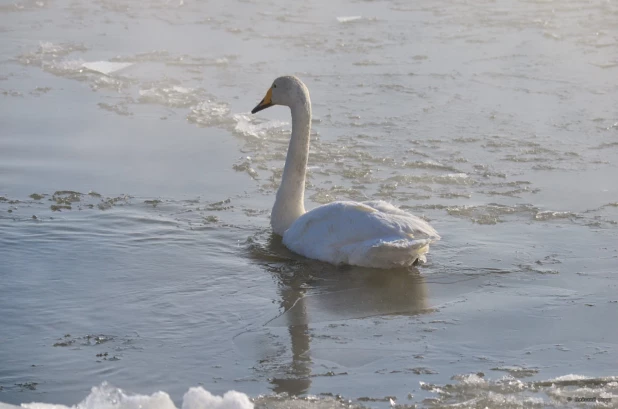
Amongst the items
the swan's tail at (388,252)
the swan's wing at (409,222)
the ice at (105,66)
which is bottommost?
the swan's tail at (388,252)

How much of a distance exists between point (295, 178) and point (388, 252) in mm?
1297

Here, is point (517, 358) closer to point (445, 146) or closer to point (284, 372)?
point (284, 372)

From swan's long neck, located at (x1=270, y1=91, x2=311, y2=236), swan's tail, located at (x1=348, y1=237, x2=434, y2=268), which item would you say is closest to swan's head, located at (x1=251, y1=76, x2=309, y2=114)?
swan's long neck, located at (x1=270, y1=91, x2=311, y2=236)

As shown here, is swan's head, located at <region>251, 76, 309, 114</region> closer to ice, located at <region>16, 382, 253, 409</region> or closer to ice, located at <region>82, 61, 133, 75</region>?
ice, located at <region>16, 382, 253, 409</region>

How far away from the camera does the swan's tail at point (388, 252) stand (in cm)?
624

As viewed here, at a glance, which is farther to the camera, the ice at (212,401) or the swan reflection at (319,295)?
Result: the swan reflection at (319,295)

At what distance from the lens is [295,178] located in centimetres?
738

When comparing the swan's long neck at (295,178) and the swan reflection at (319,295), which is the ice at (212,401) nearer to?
the swan reflection at (319,295)

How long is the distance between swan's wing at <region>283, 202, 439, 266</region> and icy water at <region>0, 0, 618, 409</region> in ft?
0.44

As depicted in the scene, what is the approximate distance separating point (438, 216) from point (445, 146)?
1973 mm

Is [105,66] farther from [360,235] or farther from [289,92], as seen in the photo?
[360,235]

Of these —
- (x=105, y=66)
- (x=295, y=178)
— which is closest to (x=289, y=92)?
(x=295, y=178)

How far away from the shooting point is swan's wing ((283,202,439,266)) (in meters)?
6.32

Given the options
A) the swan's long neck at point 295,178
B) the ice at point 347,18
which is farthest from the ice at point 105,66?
the swan's long neck at point 295,178
